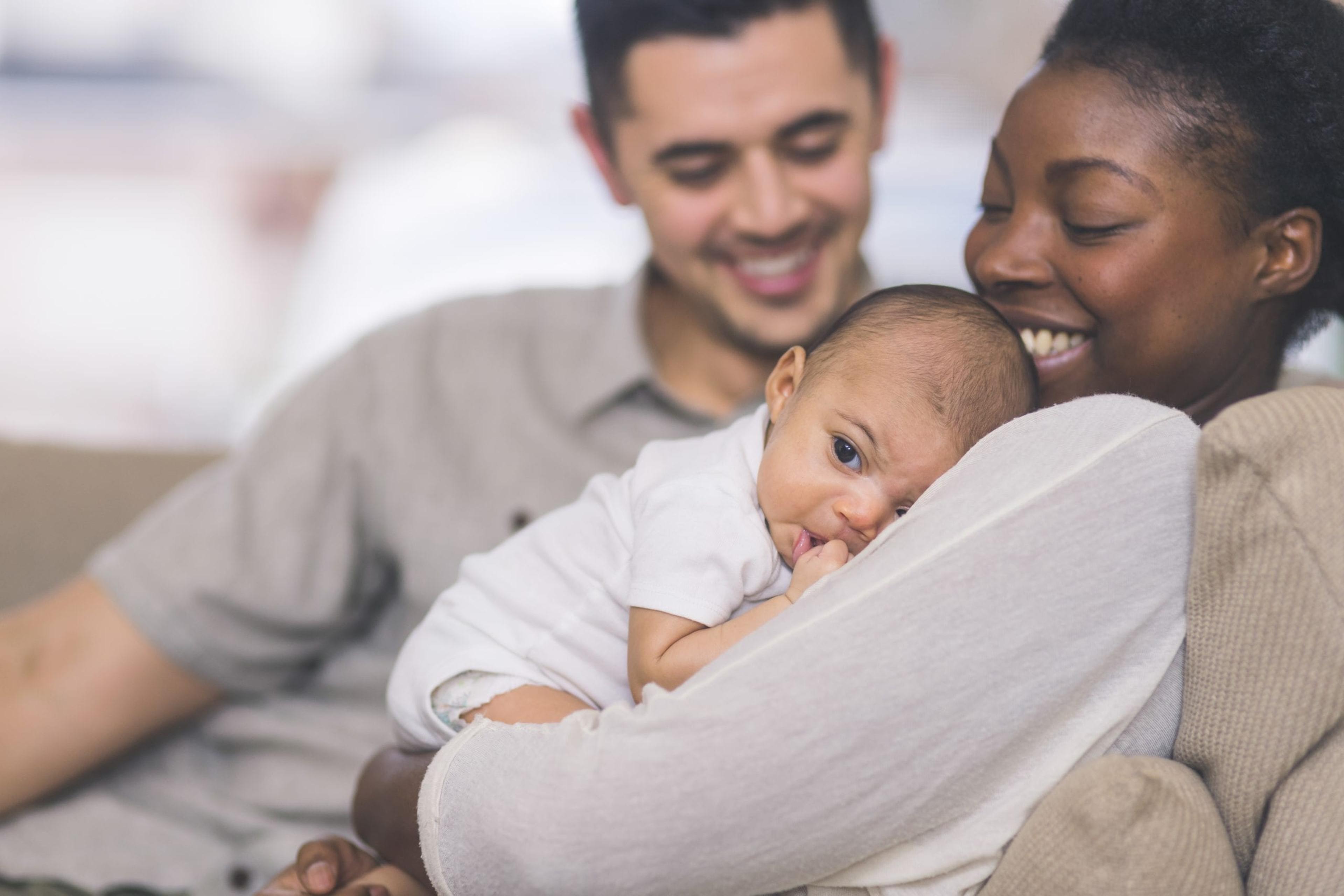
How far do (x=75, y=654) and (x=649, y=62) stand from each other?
1.00 meters

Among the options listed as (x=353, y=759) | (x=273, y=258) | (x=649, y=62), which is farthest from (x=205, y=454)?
(x=273, y=258)

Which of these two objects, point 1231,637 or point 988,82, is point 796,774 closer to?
point 1231,637

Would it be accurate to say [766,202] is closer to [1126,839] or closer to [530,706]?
[530,706]

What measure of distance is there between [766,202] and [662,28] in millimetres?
247

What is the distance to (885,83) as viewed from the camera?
1.66 m

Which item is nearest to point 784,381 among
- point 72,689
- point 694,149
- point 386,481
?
point 694,149

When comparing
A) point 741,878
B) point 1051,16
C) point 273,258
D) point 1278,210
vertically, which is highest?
point 1051,16

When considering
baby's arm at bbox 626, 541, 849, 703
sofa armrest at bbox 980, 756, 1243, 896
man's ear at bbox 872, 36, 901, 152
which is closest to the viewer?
sofa armrest at bbox 980, 756, 1243, 896

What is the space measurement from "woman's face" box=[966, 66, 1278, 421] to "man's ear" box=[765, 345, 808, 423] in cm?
17

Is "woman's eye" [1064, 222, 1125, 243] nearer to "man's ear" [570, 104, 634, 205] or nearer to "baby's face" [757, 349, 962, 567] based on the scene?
"baby's face" [757, 349, 962, 567]

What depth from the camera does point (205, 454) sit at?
187 centimetres

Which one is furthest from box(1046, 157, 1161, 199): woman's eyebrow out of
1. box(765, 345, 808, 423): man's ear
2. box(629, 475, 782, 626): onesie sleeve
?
box(629, 475, 782, 626): onesie sleeve

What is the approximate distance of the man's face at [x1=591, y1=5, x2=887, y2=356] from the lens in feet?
4.57

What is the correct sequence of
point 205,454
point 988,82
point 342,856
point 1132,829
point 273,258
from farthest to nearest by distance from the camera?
point 273,258
point 988,82
point 205,454
point 342,856
point 1132,829
